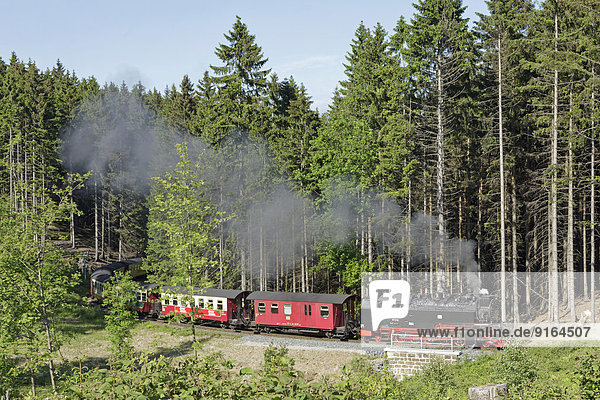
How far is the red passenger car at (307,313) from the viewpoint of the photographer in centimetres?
2614

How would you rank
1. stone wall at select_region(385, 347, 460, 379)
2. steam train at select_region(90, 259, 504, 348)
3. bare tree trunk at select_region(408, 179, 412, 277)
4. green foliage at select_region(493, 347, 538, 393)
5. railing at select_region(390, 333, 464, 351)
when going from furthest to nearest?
bare tree trunk at select_region(408, 179, 412, 277) → steam train at select_region(90, 259, 504, 348) → railing at select_region(390, 333, 464, 351) → stone wall at select_region(385, 347, 460, 379) → green foliage at select_region(493, 347, 538, 393)

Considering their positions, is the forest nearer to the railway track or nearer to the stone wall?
the railway track

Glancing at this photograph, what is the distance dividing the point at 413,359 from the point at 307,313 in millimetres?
8108

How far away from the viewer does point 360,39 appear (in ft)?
122

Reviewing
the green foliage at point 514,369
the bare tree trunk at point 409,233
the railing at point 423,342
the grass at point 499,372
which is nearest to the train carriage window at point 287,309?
the railing at point 423,342

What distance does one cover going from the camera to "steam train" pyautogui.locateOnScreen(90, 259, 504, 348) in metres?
22.0

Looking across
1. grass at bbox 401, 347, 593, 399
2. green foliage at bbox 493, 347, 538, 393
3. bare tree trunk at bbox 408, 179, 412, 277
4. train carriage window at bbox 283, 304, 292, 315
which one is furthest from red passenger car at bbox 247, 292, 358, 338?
green foliage at bbox 493, 347, 538, 393

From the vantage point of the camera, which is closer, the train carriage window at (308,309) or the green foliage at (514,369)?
the green foliage at (514,369)

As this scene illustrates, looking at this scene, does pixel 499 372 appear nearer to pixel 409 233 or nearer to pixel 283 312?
pixel 283 312

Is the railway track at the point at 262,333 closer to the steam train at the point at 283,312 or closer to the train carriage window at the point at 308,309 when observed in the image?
the steam train at the point at 283,312

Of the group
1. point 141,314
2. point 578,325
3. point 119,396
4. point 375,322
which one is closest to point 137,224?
point 141,314

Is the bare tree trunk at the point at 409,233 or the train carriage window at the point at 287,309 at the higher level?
the bare tree trunk at the point at 409,233

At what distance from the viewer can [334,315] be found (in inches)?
1026

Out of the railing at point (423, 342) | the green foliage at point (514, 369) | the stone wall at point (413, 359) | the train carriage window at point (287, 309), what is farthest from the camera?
the train carriage window at point (287, 309)
